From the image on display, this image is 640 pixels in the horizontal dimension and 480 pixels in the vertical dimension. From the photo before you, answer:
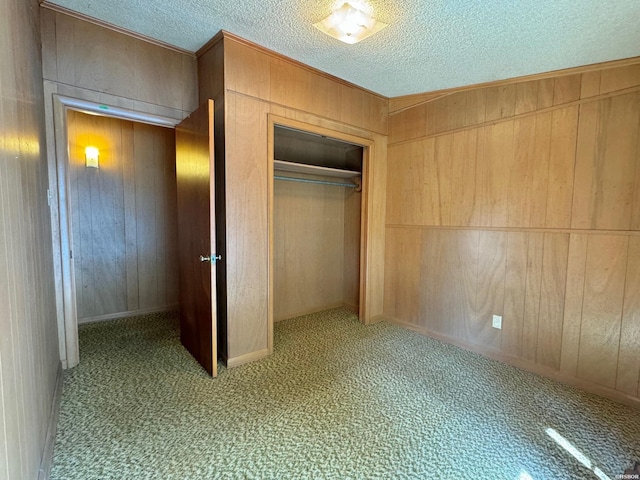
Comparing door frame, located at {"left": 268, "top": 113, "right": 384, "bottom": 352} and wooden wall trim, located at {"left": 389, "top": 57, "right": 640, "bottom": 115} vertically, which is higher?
wooden wall trim, located at {"left": 389, "top": 57, "right": 640, "bottom": 115}

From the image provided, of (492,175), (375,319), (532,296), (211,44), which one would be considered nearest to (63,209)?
(211,44)

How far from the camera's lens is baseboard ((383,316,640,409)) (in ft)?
6.87

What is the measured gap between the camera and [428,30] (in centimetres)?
203

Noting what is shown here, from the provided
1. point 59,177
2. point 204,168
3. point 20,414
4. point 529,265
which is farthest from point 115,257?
point 529,265

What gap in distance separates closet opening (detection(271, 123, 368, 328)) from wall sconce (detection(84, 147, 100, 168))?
6.60ft

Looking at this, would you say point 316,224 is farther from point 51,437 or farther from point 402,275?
point 51,437

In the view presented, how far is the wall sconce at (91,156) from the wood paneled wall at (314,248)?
6.70ft

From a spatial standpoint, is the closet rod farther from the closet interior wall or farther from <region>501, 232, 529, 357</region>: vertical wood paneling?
<region>501, 232, 529, 357</region>: vertical wood paneling

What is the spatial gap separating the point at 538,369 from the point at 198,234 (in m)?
3.03

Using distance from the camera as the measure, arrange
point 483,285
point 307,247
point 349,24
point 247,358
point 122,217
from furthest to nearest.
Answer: point 307,247, point 122,217, point 483,285, point 247,358, point 349,24

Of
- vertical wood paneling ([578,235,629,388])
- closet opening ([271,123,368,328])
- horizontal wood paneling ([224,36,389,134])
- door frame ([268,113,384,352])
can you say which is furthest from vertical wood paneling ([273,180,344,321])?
vertical wood paneling ([578,235,629,388])

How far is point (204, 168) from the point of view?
2.21m

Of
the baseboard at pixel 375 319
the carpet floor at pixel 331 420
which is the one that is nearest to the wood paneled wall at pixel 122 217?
the carpet floor at pixel 331 420

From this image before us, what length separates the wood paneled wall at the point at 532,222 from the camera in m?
2.09
